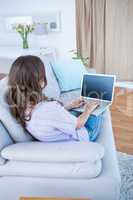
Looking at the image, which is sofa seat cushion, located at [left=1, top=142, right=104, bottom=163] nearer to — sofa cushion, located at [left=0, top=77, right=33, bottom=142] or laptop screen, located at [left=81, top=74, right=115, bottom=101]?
sofa cushion, located at [left=0, top=77, right=33, bottom=142]

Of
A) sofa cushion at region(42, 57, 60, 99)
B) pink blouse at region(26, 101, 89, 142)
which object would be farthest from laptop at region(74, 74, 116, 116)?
pink blouse at region(26, 101, 89, 142)

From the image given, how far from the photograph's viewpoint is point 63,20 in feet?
15.6

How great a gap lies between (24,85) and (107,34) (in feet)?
10.8

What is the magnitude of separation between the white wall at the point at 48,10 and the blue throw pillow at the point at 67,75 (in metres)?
1.78

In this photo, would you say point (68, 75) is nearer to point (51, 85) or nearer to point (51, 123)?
point (51, 85)

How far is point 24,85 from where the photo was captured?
1.44m

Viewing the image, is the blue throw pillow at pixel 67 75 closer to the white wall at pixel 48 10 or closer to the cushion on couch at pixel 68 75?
the cushion on couch at pixel 68 75

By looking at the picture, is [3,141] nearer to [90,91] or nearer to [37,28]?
[90,91]

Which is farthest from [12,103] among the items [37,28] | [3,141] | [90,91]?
[37,28]

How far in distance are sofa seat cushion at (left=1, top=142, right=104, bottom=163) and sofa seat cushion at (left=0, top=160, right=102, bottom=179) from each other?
3 centimetres

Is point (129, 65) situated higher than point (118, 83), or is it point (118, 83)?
point (129, 65)

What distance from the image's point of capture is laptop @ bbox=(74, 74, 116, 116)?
2205 millimetres

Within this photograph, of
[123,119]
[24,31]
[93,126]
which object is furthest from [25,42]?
[93,126]

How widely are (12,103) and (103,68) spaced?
337cm
